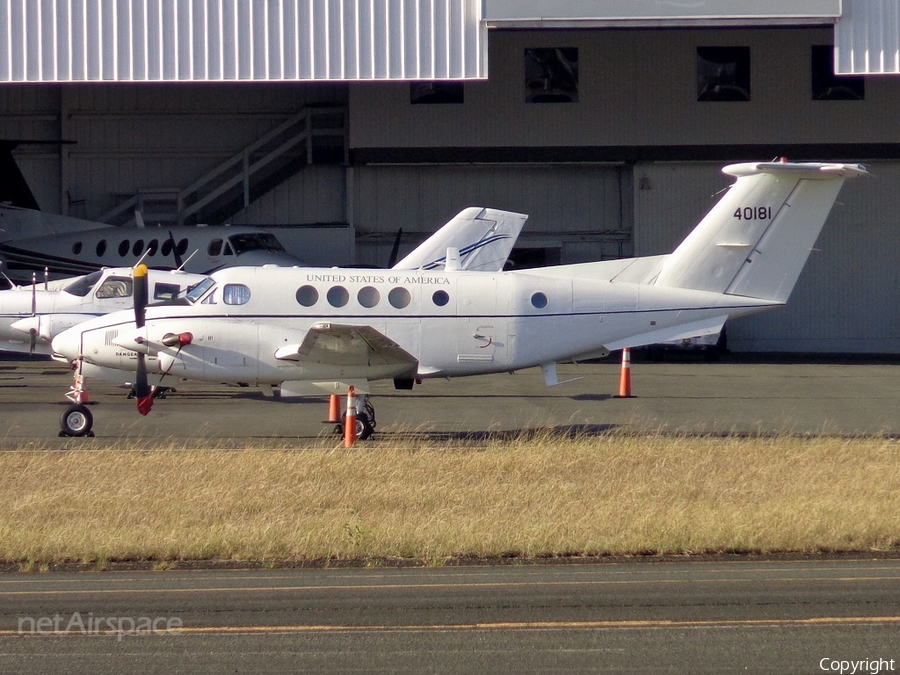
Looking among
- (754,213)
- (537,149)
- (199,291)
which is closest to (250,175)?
(537,149)

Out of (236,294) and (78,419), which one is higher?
(236,294)

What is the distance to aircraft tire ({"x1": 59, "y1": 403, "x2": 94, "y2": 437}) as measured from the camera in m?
13.6

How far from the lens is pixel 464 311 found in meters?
14.0

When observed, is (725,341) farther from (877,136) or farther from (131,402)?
(131,402)

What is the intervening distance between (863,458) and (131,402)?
10815mm

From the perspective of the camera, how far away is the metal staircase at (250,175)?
3189 cm

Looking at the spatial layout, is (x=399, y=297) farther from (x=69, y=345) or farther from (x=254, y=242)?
(x=254, y=242)

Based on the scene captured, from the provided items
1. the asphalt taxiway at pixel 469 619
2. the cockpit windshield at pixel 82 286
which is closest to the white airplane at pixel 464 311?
the cockpit windshield at pixel 82 286

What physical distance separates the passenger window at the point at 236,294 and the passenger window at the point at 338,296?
1.02 m

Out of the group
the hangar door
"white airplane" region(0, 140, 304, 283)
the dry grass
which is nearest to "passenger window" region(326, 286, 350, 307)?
the dry grass

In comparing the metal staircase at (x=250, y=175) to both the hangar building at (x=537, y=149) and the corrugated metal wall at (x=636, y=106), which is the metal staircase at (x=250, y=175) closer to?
the hangar building at (x=537, y=149)

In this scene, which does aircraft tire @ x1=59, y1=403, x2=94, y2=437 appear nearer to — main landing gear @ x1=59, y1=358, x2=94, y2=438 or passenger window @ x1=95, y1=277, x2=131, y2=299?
main landing gear @ x1=59, y1=358, x2=94, y2=438

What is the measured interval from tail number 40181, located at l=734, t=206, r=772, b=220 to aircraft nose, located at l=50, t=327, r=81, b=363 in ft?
28.0

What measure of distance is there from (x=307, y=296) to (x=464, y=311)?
1.98 meters
